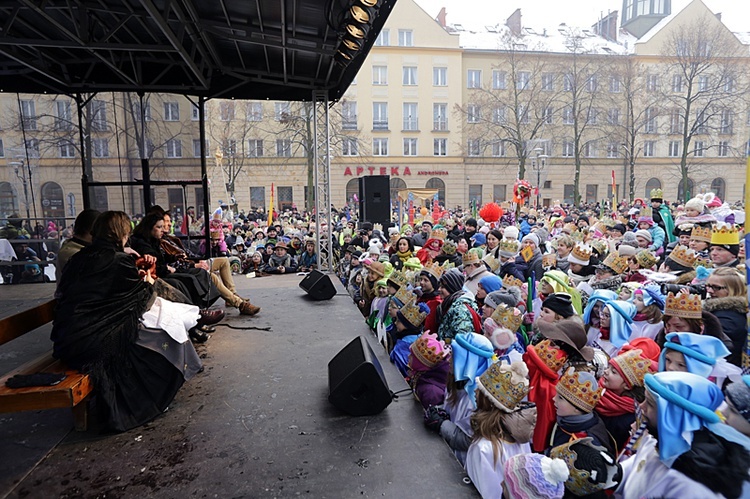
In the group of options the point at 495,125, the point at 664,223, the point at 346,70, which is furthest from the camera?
the point at 495,125

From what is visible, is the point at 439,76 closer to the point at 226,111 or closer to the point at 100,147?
the point at 226,111

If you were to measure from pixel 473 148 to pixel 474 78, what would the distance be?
22.0 ft

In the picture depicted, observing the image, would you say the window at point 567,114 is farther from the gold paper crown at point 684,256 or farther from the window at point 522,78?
the gold paper crown at point 684,256

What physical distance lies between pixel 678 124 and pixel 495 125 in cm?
1711

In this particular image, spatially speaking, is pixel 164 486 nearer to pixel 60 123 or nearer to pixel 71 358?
pixel 71 358

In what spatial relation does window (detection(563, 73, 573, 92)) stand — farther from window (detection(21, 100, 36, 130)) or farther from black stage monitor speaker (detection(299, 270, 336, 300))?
window (detection(21, 100, 36, 130))

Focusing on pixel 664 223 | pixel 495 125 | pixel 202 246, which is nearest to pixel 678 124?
pixel 495 125

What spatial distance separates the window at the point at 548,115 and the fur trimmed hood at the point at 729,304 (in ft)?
111

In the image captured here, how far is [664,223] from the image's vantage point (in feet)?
29.4

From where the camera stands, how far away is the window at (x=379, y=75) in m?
39.0

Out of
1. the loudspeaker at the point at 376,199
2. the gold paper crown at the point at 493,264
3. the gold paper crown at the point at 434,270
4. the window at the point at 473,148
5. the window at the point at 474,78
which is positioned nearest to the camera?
the gold paper crown at the point at 434,270

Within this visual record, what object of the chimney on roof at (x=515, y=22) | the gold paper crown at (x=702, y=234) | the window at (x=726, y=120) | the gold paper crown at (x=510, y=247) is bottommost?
the gold paper crown at (x=510, y=247)

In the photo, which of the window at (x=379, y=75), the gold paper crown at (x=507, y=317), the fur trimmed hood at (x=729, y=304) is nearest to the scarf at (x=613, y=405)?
the gold paper crown at (x=507, y=317)

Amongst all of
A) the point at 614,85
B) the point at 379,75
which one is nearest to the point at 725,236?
the point at 379,75
